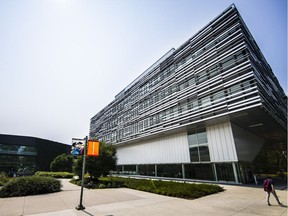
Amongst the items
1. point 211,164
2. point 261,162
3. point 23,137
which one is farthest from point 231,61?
point 23,137

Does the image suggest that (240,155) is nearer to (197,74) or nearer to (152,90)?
(197,74)

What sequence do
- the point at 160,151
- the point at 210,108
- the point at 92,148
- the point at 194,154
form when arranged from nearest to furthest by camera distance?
the point at 92,148
the point at 210,108
the point at 194,154
the point at 160,151

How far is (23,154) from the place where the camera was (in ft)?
148

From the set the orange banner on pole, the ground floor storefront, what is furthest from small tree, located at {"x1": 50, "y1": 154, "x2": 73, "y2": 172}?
the orange banner on pole

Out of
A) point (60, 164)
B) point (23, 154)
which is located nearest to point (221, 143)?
point (60, 164)

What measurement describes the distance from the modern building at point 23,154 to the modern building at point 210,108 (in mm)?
32304

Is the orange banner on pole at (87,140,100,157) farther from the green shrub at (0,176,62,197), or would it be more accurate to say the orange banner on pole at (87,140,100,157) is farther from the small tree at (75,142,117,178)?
the small tree at (75,142,117,178)

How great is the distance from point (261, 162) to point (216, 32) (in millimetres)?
23706

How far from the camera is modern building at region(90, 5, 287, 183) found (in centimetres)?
1956

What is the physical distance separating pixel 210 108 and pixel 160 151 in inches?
550

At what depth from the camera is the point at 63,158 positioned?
42.1 meters

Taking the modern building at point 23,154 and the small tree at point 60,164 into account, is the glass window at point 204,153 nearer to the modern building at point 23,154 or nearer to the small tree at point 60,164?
the small tree at point 60,164

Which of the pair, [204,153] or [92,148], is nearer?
[92,148]

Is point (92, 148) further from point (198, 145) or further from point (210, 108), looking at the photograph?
point (198, 145)
